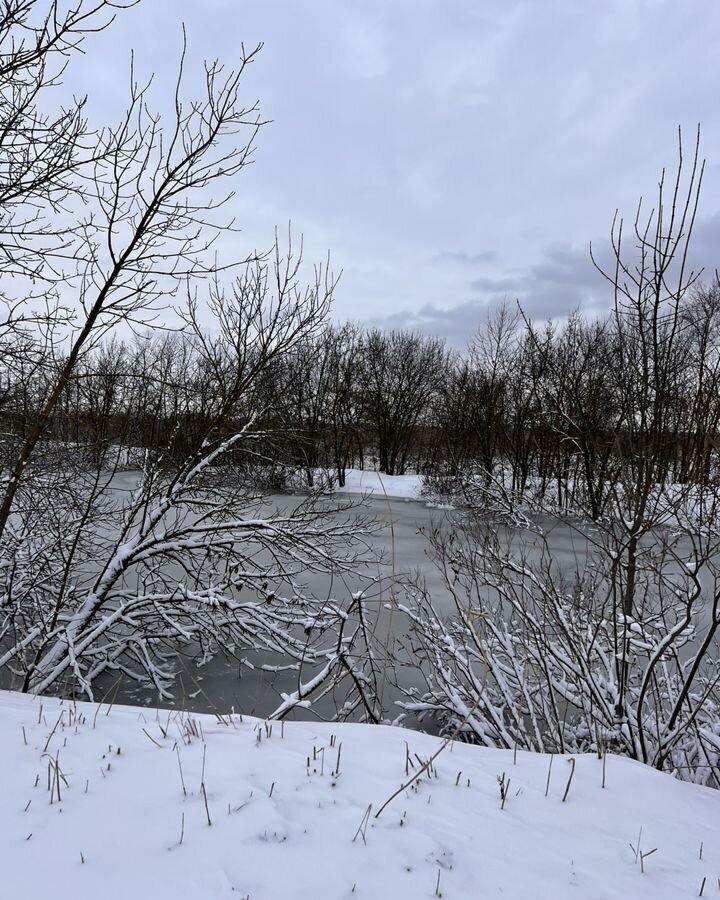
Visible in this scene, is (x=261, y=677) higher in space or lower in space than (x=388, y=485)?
lower

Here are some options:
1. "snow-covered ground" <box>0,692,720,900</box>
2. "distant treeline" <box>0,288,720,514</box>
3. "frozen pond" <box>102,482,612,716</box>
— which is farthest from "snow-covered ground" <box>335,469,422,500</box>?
"snow-covered ground" <box>0,692,720,900</box>

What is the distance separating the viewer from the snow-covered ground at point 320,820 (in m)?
1.82

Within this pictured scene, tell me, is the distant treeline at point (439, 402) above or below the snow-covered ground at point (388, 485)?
above

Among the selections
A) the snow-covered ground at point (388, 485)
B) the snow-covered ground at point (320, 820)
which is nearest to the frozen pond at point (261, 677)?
the snow-covered ground at point (320, 820)

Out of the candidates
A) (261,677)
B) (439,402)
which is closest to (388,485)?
(439,402)

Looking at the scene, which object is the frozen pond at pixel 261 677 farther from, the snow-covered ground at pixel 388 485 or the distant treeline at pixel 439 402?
the snow-covered ground at pixel 388 485

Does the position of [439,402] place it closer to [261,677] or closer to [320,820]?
[261,677]

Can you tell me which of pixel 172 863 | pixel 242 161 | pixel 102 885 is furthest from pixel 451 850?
pixel 242 161

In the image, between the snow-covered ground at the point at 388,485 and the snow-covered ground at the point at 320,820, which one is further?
the snow-covered ground at the point at 388,485

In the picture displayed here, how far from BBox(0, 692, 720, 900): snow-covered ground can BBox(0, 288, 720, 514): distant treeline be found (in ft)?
6.23

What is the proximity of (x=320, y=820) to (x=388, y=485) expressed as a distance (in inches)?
990

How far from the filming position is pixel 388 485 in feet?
89.4

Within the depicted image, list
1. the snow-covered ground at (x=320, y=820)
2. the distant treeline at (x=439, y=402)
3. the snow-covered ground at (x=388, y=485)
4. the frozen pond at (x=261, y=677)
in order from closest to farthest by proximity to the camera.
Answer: the snow-covered ground at (x=320, y=820), the distant treeline at (x=439, y=402), the frozen pond at (x=261, y=677), the snow-covered ground at (x=388, y=485)

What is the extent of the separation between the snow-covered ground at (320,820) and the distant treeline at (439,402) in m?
1.90
